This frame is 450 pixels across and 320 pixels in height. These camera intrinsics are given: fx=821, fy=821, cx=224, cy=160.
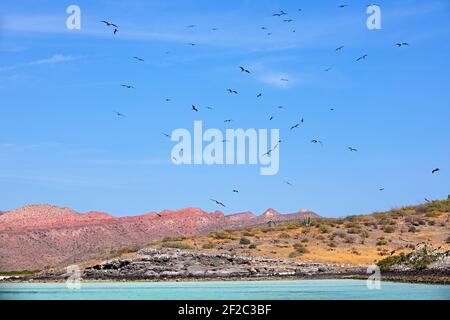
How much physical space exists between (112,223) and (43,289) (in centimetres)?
8139

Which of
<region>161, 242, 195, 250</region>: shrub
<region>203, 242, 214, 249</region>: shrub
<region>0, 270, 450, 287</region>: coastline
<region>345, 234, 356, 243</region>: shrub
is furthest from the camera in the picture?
<region>345, 234, 356, 243</region>: shrub

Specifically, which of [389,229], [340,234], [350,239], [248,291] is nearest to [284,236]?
[340,234]

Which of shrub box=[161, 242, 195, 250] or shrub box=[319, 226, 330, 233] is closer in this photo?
shrub box=[161, 242, 195, 250]

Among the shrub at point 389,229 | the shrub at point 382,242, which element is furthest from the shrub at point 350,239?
the shrub at point 389,229

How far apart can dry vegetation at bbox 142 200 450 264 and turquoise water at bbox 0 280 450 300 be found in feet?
69.6

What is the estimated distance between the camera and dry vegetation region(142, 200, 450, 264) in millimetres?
74938

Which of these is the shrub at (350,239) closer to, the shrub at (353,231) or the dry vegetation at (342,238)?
the dry vegetation at (342,238)

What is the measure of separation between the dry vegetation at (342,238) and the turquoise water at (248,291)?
21.2 m

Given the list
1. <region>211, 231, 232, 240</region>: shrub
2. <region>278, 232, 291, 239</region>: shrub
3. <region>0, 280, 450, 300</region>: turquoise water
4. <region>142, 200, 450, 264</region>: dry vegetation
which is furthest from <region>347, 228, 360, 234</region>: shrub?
<region>0, 280, 450, 300</region>: turquoise water

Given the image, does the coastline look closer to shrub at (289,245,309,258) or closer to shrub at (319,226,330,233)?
shrub at (289,245,309,258)

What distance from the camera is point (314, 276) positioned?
57.7 metres

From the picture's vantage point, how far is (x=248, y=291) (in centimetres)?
4347
